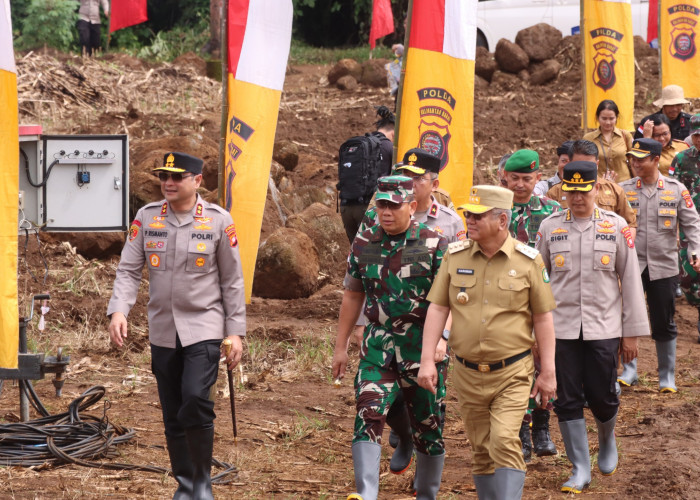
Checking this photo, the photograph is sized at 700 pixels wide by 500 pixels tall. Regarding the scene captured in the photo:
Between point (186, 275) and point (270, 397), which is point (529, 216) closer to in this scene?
point (186, 275)

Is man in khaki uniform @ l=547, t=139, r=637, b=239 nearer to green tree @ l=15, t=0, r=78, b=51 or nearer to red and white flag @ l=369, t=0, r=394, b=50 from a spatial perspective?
red and white flag @ l=369, t=0, r=394, b=50

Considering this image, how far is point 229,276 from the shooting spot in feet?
21.1

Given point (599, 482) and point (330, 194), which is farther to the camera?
point (330, 194)

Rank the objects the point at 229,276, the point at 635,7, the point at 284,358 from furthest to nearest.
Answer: the point at 635,7
the point at 284,358
the point at 229,276

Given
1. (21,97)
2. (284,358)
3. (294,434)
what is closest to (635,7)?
(21,97)

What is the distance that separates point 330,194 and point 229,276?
10123 millimetres

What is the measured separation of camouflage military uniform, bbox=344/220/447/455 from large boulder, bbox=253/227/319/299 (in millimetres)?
7146

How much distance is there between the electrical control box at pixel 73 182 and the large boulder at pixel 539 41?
608 inches

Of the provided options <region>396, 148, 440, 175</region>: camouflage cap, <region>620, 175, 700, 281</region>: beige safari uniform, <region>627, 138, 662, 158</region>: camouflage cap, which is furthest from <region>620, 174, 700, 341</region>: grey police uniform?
<region>396, 148, 440, 175</region>: camouflage cap

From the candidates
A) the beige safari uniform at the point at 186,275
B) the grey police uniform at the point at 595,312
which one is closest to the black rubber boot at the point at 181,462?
the beige safari uniform at the point at 186,275

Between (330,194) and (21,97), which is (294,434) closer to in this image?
(330,194)

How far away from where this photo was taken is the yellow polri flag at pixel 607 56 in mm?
12641

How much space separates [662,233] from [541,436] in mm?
2573

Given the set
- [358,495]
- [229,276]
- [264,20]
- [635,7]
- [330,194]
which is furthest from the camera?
[635,7]
